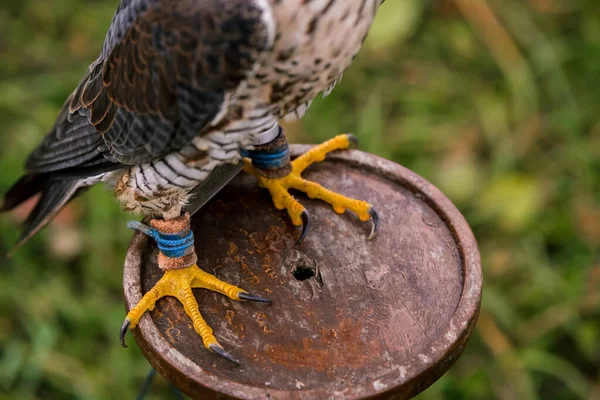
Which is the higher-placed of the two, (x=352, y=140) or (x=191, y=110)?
(x=191, y=110)

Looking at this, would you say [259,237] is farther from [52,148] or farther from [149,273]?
[52,148]

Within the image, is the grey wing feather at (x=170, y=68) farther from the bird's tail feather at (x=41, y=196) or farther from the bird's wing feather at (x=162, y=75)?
the bird's tail feather at (x=41, y=196)

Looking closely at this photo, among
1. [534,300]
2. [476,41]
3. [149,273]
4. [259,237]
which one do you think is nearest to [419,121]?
[476,41]

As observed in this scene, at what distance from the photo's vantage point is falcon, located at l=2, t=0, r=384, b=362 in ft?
4.35

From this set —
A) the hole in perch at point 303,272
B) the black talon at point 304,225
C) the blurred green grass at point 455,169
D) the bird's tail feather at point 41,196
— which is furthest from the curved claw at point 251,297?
the blurred green grass at point 455,169

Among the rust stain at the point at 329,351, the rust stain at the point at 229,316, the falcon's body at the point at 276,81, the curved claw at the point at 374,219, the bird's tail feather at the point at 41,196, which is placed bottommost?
the rust stain at the point at 329,351

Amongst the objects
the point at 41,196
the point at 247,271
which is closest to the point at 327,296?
the point at 247,271

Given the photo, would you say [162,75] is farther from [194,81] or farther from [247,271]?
[247,271]

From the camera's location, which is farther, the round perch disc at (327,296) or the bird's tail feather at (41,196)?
the bird's tail feather at (41,196)

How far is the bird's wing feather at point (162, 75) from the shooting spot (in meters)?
1.31

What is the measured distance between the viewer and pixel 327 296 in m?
1.69

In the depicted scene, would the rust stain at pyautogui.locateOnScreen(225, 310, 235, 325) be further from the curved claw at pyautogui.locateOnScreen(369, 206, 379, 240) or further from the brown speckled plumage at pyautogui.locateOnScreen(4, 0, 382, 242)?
the curved claw at pyautogui.locateOnScreen(369, 206, 379, 240)

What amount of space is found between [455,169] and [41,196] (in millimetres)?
1931

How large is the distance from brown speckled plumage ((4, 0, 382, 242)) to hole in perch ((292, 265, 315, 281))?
0.35m
